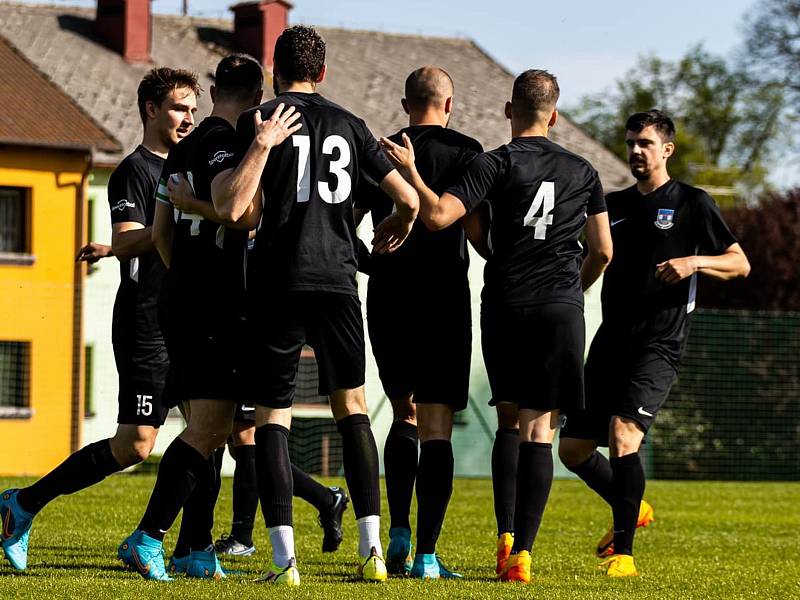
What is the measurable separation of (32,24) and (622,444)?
93.1ft

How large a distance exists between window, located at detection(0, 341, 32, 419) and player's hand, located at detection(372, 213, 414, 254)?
19.0 meters

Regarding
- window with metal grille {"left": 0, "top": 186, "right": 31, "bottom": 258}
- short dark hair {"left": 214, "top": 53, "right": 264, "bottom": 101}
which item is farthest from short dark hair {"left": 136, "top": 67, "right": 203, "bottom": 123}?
window with metal grille {"left": 0, "top": 186, "right": 31, "bottom": 258}

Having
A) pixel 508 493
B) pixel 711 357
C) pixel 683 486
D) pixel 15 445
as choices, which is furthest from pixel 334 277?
pixel 711 357

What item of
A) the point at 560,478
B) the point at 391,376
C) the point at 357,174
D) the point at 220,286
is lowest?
the point at 560,478

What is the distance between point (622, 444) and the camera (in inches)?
313

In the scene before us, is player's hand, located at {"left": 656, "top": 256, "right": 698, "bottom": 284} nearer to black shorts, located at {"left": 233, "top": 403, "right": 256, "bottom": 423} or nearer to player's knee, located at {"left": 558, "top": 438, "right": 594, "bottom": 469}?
player's knee, located at {"left": 558, "top": 438, "right": 594, "bottom": 469}

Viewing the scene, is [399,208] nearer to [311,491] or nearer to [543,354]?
[543,354]

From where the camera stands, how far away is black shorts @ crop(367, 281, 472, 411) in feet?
23.4

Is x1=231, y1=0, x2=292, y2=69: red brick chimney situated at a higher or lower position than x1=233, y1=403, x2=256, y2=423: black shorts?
higher

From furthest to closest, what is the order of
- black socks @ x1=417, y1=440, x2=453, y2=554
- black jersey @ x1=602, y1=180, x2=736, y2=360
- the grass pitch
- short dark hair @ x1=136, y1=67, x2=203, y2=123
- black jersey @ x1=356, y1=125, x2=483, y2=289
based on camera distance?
black jersey @ x1=602, y1=180, x2=736, y2=360
short dark hair @ x1=136, y1=67, x2=203, y2=123
black jersey @ x1=356, y1=125, x2=483, y2=289
black socks @ x1=417, y1=440, x2=453, y2=554
the grass pitch

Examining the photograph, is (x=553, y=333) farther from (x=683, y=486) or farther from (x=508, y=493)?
(x=683, y=486)

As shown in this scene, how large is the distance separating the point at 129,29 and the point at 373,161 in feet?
90.9

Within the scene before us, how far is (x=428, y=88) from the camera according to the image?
733cm

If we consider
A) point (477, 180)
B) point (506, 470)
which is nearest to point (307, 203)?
point (477, 180)
